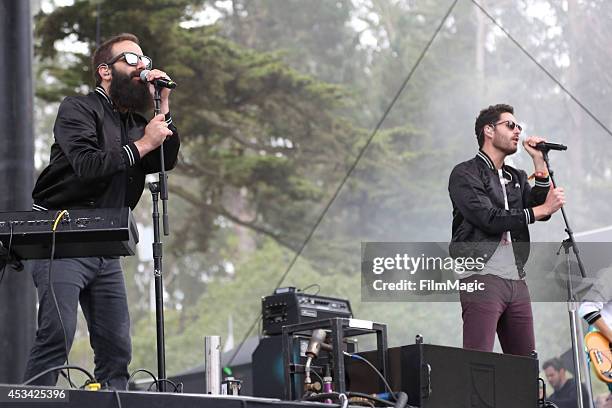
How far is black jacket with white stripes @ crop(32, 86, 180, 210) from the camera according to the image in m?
3.40

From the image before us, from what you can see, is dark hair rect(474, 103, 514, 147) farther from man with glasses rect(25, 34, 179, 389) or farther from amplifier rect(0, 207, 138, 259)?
amplifier rect(0, 207, 138, 259)

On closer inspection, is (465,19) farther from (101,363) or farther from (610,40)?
(101,363)

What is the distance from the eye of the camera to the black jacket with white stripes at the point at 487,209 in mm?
4152

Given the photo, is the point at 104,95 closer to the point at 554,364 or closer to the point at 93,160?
the point at 93,160

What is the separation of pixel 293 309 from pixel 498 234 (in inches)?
60.6

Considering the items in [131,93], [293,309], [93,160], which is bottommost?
[293,309]

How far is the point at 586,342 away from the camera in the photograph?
492 centimetres

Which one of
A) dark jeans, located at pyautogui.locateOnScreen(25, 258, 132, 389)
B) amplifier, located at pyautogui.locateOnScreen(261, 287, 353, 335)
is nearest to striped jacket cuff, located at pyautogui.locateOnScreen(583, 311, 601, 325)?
amplifier, located at pyautogui.locateOnScreen(261, 287, 353, 335)

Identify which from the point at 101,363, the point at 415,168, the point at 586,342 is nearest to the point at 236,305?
the point at 415,168

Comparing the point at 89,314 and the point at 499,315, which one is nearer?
the point at 89,314

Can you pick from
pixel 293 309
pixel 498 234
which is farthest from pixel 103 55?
pixel 293 309

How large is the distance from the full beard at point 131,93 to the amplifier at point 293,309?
2013 mm

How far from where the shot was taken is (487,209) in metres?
4.16

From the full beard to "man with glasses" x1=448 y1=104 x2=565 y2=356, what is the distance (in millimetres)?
→ 1422
